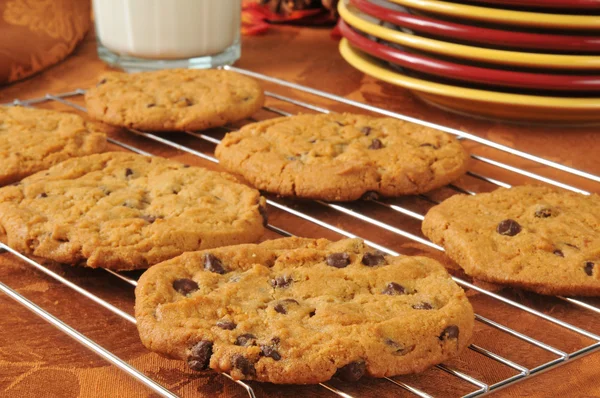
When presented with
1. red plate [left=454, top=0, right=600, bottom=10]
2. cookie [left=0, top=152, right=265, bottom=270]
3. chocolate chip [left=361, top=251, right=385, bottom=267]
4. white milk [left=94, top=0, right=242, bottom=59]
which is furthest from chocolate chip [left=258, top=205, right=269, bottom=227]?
white milk [left=94, top=0, right=242, bottom=59]

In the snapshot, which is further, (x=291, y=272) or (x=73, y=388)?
(x=291, y=272)

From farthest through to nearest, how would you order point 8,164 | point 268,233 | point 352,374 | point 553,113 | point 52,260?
point 553,113 < point 8,164 < point 268,233 < point 52,260 < point 352,374

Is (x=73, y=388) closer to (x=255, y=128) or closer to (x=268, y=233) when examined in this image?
(x=268, y=233)

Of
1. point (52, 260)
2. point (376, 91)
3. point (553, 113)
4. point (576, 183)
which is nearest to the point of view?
point (52, 260)

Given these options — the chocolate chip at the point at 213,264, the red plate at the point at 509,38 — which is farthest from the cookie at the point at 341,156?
the chocolate chip at the point at 213,264

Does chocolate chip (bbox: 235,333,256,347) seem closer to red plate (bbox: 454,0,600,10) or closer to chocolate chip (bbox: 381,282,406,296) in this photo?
chocolate chip (bbox: 381,282,406,296)

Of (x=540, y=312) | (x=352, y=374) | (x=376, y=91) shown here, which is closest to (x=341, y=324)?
(x=352, y=374)
